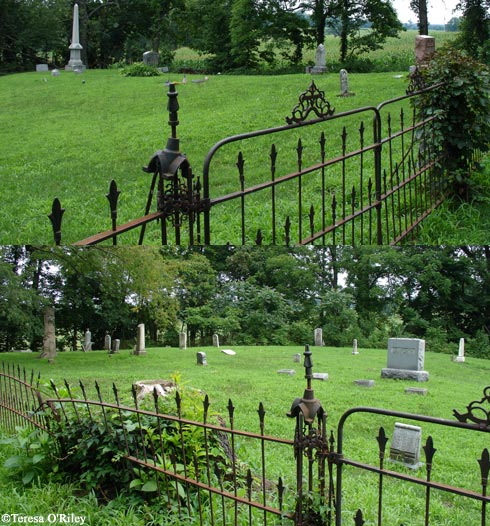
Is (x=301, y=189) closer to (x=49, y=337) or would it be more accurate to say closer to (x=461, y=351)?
(x=49, y=337)

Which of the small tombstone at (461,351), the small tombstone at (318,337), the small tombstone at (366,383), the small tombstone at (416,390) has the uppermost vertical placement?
the small tombstone at (416,390)

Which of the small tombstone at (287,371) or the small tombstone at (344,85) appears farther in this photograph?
the small tombstone at (344,85)

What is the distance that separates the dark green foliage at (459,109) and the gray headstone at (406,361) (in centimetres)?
388

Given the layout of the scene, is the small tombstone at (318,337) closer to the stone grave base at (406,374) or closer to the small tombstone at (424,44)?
the stone grave base at (406,374)

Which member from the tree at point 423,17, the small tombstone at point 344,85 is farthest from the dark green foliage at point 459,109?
the tree at point 423,17

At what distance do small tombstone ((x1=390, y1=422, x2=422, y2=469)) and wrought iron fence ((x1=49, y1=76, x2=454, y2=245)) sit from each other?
1829 millimetres

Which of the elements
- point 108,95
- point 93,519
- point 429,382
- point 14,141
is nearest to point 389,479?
point 93,519

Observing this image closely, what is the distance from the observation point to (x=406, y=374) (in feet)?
33.3

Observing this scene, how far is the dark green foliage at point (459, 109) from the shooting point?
6.96m

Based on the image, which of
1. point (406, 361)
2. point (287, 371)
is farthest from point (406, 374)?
point (287, 371)

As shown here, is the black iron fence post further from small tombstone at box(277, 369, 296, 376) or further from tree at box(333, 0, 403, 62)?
tree at box(333, 0, 403, 62)

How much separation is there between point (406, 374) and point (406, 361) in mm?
254

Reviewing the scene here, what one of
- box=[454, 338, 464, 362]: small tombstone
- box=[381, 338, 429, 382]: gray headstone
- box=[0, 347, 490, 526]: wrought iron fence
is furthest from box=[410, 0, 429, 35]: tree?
box=[0, 347, 490, 526]: wrought iron fence

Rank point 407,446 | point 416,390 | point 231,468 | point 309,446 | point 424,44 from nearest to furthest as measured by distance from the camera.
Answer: point 309,446
point 231,468
point 407,446
point 416,390
point 424,44
